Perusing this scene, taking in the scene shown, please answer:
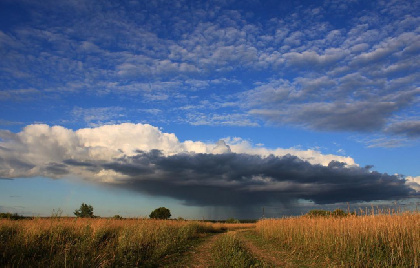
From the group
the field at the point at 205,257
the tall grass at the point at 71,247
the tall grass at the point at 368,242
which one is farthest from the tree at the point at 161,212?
the tall grass at the point at 368,242

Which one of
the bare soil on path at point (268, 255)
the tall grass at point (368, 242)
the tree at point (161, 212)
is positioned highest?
the tall grass at point (368, 242)

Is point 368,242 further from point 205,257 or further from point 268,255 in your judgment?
point 205,257

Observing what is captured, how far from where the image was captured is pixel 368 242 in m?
12.5

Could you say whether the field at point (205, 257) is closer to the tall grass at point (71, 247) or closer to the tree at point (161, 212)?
the tall grass at point (71, 247)

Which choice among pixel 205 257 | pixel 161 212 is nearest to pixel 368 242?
pixel 205 257

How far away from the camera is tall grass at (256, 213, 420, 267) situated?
1104 cm

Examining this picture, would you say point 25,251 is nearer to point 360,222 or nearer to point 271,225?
point 360,222

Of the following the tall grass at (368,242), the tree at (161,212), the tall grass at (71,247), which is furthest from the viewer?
the tree at (161,212)

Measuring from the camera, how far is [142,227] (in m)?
17.8

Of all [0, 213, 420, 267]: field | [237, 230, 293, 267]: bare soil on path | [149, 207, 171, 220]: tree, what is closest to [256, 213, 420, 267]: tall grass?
[0, 213, 420, 267]: field

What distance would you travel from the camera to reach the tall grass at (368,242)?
11.0 m

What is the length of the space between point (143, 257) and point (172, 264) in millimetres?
1908

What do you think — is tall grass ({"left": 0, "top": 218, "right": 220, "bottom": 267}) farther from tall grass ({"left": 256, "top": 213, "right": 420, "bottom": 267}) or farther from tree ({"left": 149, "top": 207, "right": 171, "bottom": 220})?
tree ({"left": 149, "top": 207, "right": 171, "bottom": 220})

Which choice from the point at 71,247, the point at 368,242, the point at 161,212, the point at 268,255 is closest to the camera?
the point at 71,247
